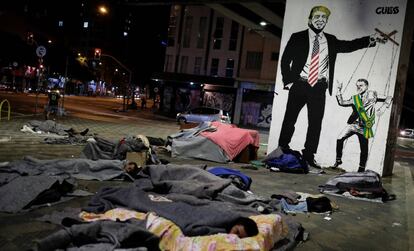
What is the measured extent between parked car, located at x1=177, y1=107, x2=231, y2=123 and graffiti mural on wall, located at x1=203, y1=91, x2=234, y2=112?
9642mm

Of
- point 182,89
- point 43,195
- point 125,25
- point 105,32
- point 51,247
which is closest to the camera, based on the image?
point 51,247

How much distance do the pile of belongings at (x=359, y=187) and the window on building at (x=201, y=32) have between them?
34.5 meters

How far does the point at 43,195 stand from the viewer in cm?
618

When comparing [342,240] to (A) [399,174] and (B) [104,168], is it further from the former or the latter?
(A) [399,174]

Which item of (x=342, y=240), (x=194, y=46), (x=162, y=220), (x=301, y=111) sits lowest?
(x=342, y=240)

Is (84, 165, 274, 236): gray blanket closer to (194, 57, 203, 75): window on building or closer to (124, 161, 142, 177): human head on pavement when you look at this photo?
(124, 161, 142, 177): human head on pavement

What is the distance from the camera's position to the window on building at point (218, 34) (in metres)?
41.9

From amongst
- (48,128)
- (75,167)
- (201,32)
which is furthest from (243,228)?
(201,32)

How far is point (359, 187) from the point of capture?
962 cm

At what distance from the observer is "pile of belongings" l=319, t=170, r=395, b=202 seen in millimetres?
9445

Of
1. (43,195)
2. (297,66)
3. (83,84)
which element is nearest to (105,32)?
(83,84)

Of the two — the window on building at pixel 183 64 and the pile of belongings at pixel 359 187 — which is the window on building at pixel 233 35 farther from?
the pile of belongings at pixel 359 187

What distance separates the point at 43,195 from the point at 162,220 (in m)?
2.34

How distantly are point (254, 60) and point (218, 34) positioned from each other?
509 cm
